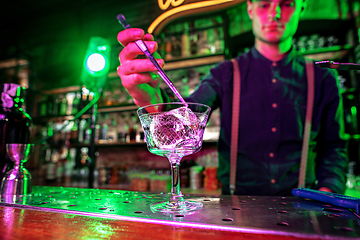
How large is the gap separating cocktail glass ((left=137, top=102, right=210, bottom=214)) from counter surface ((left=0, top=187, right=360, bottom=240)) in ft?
0.23

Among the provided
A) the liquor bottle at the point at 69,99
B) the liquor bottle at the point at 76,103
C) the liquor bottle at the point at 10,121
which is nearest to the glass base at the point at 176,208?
the liquor bottle at the point at 10,121

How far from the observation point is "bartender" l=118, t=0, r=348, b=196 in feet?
3.79

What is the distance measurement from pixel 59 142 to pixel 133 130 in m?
1.14

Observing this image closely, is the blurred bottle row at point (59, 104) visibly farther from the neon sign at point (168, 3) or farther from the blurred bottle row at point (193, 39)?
the neon sign at point (168, 3)

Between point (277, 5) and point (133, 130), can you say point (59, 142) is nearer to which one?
point (133, 130)

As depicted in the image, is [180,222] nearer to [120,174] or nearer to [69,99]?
[120,174]

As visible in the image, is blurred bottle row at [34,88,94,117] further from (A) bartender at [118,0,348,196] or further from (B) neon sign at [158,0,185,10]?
(A) bartender at [118,0,348,196]

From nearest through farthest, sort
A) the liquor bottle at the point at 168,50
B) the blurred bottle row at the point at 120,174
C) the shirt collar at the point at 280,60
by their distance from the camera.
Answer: the shirt collar at the point at 280,60
the blurred bottle row at the point at 120,174
the liquor bottle at the point at 168,50

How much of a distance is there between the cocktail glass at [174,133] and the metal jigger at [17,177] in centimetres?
47

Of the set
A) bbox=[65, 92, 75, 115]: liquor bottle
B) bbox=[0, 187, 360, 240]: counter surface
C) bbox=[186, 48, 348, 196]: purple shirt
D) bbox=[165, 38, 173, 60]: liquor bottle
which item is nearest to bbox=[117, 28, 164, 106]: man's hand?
bbox=[0, 187, 360, 240]: counter surface

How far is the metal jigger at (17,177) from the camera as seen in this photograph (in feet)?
2.42

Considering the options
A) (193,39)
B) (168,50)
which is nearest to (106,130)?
(168,50)

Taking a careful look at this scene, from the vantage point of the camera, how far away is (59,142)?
3254 millimetres

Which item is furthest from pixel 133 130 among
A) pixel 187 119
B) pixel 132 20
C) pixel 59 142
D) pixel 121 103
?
pixel 187 119
